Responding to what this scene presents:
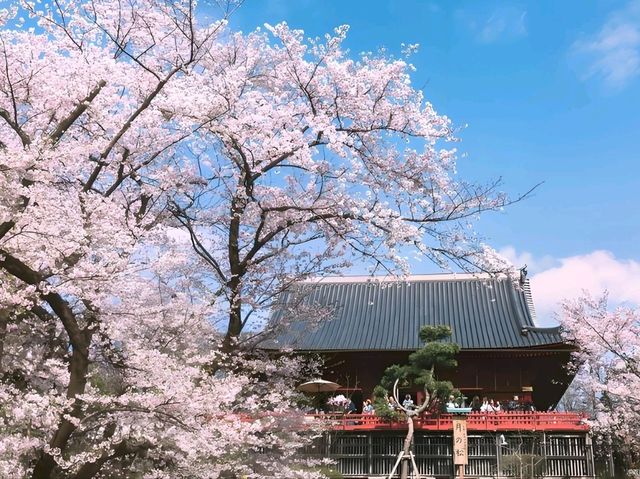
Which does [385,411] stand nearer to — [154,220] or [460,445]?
[460,445]

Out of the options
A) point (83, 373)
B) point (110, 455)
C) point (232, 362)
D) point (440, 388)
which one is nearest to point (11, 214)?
point (83, 373)

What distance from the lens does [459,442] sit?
46.3ft

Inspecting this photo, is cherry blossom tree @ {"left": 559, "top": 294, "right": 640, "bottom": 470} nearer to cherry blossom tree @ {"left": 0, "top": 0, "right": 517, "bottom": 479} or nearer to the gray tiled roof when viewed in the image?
the gray tiled roof

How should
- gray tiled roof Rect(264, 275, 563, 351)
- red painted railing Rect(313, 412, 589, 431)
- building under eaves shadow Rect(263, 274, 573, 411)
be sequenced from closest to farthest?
1. red painted railing Rect(313, 412, 589, 431)
2. building under eaves shadow Rect(263, 274, 573, 411)
3. gray tiled roof Rect(264, 275, 563, 351)

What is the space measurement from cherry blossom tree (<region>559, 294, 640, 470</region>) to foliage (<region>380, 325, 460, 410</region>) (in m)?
3.51

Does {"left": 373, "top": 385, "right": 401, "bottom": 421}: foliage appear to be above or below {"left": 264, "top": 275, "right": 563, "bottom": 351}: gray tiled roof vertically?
below

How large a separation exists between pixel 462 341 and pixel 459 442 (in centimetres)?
722

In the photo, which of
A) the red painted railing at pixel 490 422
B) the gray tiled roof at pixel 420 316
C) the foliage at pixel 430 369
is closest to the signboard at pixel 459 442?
the red painted railing at pixel 490 422

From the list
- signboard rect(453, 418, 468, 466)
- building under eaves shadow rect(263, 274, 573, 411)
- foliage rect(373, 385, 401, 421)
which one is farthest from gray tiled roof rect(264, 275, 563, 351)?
signboard rect(453, 418, 468, 466)

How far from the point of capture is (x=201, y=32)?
8.80 metres

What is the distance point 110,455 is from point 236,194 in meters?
3.79

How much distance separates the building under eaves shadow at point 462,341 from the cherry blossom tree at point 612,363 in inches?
28.9

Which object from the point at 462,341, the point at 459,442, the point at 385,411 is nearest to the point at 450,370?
the point at 462,341

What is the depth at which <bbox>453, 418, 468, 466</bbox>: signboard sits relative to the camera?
1399 cm
